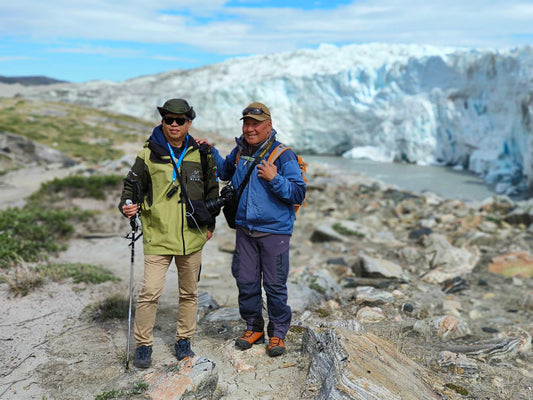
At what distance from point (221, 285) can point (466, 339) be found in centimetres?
307

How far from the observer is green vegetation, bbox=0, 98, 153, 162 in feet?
75.9

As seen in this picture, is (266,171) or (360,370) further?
(266,171)

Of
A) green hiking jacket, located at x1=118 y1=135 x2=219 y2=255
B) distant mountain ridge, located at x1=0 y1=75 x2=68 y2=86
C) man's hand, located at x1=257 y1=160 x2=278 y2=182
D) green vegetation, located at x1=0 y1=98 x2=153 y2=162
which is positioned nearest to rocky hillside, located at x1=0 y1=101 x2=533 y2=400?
green hiking jacket, located at x1=118 y1=135 x2=219 y2=255

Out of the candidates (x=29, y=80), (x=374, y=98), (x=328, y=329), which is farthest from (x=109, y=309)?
(x=29, y=80)

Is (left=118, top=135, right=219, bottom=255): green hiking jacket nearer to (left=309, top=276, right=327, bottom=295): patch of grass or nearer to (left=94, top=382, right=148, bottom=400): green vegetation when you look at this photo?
(left=94, top=382, right=148, bottom=400): green vegetation

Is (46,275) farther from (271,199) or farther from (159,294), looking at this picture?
(271,199)

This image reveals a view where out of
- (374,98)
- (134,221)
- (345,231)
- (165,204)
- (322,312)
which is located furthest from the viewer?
(374,98)

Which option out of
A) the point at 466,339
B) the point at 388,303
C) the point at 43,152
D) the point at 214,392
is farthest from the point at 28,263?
the point at 43,152

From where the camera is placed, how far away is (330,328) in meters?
3.12

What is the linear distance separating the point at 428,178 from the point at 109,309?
2484 cm

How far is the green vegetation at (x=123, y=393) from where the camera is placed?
284cm

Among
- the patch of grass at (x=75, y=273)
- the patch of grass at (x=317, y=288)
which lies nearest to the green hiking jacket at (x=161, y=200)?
the patch of grass at (x=75, y=273)

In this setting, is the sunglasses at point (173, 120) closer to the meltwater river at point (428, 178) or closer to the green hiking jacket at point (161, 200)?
the green hiking jacket at point (161, 200)

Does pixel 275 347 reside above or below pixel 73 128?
above
